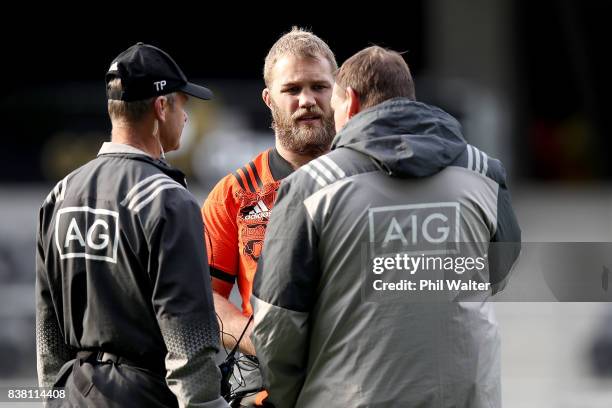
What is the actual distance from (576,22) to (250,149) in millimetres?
6789

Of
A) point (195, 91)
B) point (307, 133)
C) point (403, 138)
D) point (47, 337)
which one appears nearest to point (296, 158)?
point (307, 133)

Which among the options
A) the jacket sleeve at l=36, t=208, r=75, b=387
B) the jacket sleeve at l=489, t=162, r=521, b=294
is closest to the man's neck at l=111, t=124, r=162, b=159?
the jacket sleeve at l=36, t=208, r=75, b=387

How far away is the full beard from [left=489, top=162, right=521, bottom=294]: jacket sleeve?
0.77 meters

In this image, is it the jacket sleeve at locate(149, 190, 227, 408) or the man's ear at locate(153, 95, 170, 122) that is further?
the man's ear at locate(153, 95, 170, 122)

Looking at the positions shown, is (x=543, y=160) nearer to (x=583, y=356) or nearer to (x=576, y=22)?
(x=576, y=22)

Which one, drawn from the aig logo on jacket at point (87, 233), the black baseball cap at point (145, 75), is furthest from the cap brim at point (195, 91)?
the aig logo on jacket at point (87, 233)

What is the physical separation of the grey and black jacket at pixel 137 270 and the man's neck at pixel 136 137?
30 mm

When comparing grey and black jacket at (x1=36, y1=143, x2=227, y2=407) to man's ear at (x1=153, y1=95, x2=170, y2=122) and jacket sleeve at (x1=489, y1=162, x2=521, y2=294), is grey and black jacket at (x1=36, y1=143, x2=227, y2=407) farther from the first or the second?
jacket sleeve at (x1=489, y1=162, x2=521, y2=294)

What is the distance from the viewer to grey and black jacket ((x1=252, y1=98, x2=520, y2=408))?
3.21m

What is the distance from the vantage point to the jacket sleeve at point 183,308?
126 inches

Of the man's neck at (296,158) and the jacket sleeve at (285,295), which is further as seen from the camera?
the man's neck at (296,158)

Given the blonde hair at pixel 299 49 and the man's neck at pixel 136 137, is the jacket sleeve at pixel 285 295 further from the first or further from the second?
the blonde hair at pixel 299 49

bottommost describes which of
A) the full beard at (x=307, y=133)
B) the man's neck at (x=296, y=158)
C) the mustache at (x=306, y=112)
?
the man's neck at (x=296, y=158)

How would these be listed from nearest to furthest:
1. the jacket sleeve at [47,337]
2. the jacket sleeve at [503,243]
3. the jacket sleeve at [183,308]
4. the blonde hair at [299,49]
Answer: the jacket sleeve at [183,308], the jacket sleeve at [503,243], the jacket sleeve at [47,337], the blonde hair at [299,49]
